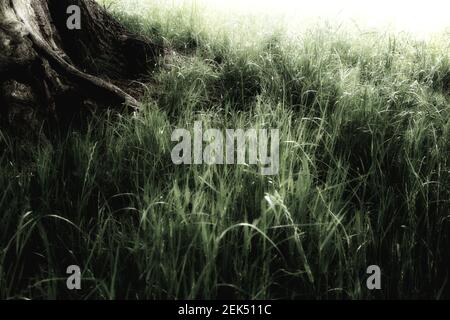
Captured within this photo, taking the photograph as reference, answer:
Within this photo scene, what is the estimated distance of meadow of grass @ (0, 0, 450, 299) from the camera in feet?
4.33

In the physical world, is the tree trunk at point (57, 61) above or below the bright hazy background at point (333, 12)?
below

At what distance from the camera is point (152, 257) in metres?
1.30

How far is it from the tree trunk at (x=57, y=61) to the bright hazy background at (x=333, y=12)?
138cm

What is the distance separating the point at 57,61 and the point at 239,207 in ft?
4.31

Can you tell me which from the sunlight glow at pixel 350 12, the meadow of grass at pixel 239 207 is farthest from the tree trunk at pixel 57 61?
the sunlight glow at pixel 350 12

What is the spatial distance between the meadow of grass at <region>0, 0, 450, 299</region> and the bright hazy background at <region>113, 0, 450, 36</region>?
1.77 metres

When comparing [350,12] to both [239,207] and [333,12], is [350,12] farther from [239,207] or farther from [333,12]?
[239,207]

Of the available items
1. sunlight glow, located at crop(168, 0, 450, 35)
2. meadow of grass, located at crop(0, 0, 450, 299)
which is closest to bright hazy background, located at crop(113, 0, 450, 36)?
sunlight glow, located at crop(168, 0, 450, 35)

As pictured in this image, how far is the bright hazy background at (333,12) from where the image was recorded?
422cm

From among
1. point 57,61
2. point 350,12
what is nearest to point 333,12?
point 350,12

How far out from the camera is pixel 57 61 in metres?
2.26

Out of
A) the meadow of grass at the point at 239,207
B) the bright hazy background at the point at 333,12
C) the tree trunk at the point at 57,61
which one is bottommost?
the meadow of grass at the point at 239,207

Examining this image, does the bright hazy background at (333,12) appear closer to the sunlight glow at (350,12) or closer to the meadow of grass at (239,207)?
the sunlight glow at (350,12)
